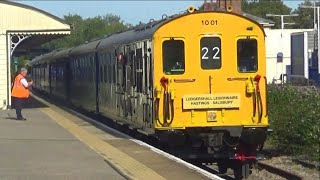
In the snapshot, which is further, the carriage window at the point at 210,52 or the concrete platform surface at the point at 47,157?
the carriage window at the point at 210,52

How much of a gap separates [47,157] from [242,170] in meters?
3.68

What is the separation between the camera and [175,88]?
46.3ft

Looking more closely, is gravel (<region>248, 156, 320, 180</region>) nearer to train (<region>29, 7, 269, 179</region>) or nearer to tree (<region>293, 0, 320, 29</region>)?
train (<region>29, 7, 269, 179</region>)

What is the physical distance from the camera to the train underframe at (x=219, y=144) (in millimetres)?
14141

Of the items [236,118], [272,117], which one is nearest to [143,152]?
[236,118]

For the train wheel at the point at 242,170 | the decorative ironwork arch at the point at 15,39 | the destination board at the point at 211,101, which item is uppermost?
the decorative ironwork arch at the point at 15,39

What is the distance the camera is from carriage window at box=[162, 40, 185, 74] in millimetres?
14297

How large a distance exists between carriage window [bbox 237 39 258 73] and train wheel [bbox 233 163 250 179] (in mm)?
1807

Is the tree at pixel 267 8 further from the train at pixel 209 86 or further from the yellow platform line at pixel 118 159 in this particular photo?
the train at pixel 209 86

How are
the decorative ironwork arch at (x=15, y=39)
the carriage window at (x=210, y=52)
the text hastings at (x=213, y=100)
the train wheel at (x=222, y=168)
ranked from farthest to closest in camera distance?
the decorative ironwork arch at (x=15, y=39), the train wheel at (x=222, y=168), the carriage window at (x=210, y=52), the text hastings at (x=213, y=100)

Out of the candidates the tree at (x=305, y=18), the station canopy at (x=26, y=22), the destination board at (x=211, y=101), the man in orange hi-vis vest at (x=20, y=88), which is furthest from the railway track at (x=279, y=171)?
the tree at (x=305, y=18)

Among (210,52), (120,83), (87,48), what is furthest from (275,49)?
(210,52)

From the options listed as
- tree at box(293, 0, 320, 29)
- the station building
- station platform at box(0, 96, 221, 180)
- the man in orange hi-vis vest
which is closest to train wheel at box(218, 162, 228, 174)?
station platform at box(0, 96, 221, 180)

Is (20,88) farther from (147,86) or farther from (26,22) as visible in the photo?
(147,86)
